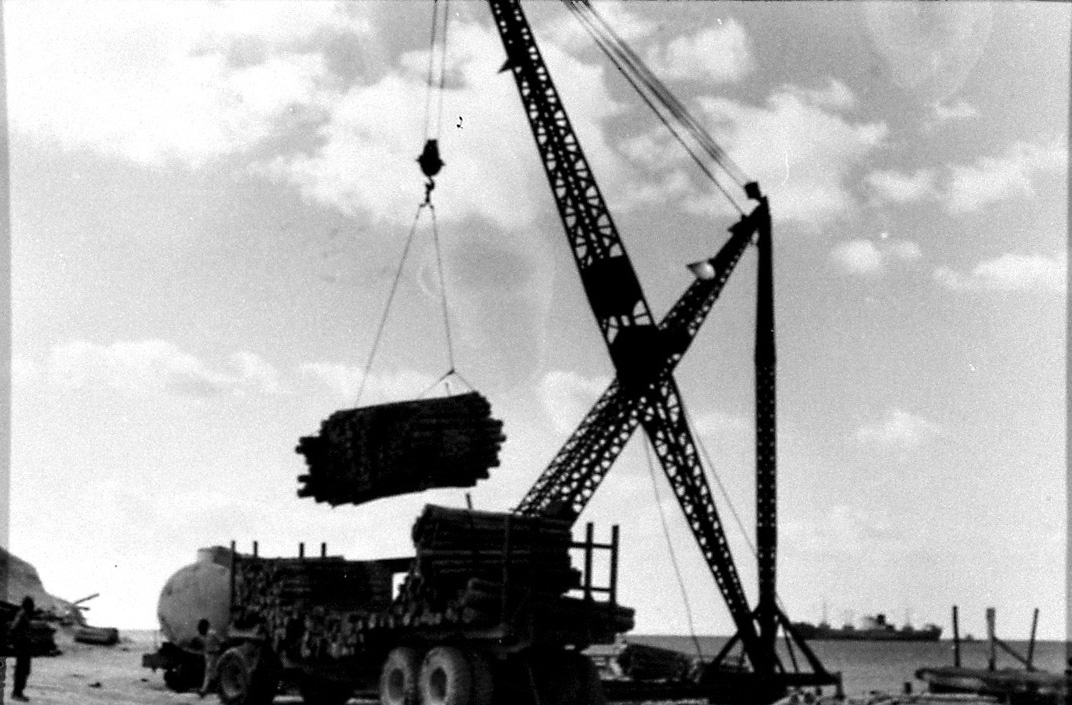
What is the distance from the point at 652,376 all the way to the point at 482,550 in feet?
46.2

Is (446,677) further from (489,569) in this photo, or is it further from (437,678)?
(489,569)

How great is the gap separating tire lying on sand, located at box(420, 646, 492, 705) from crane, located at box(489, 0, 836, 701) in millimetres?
12008

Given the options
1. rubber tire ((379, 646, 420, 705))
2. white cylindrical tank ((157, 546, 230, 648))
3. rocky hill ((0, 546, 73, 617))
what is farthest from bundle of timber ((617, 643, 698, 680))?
rocky hill ((0, 546, 73, 617))

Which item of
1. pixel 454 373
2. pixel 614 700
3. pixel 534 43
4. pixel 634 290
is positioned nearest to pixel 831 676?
pixel 614 700

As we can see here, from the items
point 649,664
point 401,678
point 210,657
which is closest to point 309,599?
point 401,678

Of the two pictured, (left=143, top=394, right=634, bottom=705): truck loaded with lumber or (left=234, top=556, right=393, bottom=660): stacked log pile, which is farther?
(left=234, top=556, right=393, bottom=660): stacked log pile

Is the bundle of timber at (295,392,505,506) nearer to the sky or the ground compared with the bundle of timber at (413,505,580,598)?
nearer to the sky

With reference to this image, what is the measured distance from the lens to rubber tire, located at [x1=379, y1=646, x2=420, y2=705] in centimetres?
1748

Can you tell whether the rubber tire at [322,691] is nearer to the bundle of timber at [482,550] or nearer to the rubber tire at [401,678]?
the rubber tire at [401,678]

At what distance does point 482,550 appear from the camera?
1734 cm

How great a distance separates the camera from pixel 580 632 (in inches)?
690

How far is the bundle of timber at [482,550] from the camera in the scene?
17.2 meters

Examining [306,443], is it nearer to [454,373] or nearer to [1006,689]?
[454,373]

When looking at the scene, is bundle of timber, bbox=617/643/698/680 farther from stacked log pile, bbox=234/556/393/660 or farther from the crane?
stacked log pile, bbox=234/556/393/660
